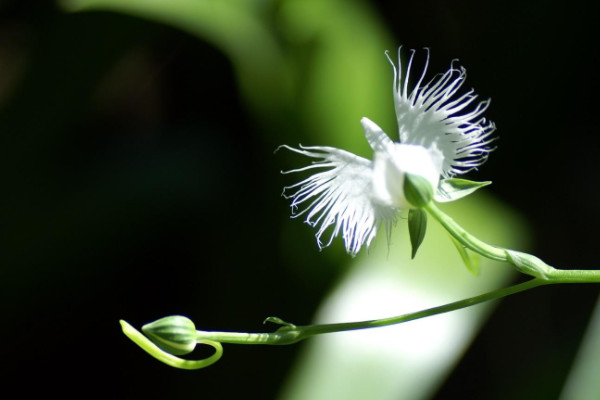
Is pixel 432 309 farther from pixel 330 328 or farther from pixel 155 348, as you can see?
pixel 155 348

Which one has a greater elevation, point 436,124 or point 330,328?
point 436,124

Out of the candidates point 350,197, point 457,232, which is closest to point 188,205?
point 350,197

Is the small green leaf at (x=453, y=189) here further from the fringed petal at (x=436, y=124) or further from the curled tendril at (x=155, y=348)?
the curled tendril at (x=155, y=348)

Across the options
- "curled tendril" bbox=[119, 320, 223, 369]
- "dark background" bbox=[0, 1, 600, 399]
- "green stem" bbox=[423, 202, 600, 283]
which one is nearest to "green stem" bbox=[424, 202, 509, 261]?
"green stem" bbox=[423, 202, 600, 283]

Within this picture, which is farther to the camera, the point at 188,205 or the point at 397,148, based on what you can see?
the point at 188,205

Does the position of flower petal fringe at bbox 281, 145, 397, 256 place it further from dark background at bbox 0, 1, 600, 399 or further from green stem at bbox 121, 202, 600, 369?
dark background at bbox 0, 1, 600, 399

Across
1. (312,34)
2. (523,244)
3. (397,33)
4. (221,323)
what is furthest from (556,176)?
(221,323)

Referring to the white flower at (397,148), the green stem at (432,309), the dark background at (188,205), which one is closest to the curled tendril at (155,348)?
the green stem at (432,309)
